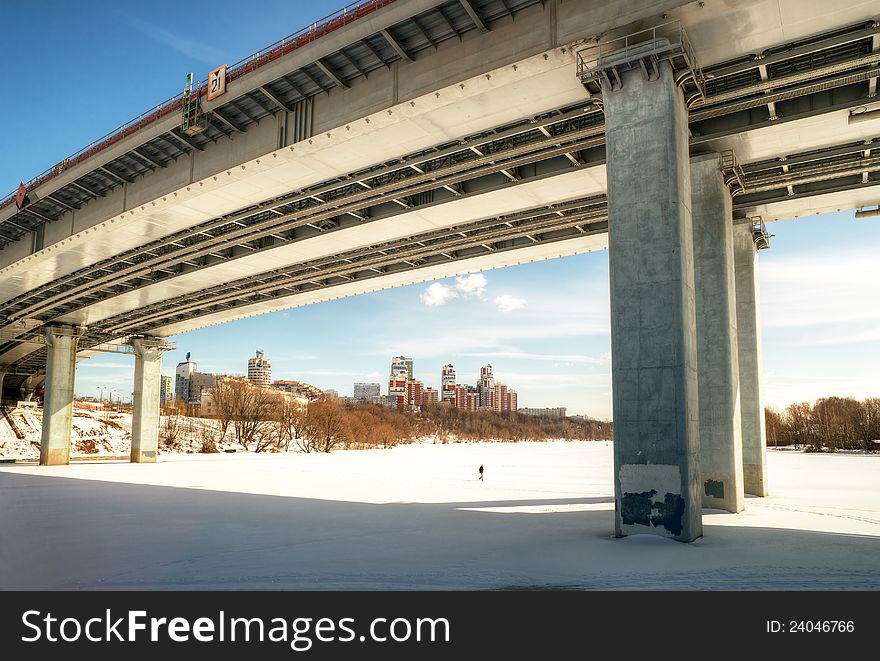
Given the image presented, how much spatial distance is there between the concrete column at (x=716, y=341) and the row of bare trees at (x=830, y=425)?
57.6 m

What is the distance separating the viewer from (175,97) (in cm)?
2458

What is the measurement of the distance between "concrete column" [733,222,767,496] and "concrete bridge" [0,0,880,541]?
79mm

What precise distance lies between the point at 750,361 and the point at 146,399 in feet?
161

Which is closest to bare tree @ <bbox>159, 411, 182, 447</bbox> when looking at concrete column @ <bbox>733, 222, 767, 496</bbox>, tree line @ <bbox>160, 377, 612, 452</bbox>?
tree line @ <bbox>160, 377, 612, 452</bbox>

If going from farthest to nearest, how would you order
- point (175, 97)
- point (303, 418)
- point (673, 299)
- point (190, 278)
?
1. point (303, 418)
2. point (190, 278)
3. point (175, 97)
4. point (673, 299)

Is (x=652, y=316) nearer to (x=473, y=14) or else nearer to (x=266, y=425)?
(x=473, y=14)

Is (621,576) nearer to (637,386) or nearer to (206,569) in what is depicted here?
(637,386)

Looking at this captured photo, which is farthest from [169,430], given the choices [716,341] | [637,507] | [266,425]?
[637,507]

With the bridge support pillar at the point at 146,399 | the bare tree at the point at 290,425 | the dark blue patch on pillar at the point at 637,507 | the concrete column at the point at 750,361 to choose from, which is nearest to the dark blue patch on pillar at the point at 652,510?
the dark blue patch on pillar at the point at 637,507

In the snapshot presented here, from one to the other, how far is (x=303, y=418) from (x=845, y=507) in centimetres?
7708

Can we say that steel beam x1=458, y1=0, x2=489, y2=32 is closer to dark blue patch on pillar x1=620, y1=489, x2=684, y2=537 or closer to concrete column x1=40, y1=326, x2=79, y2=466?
dark blue patch on pillar x1=620, y1=489, x2=684, y2=537

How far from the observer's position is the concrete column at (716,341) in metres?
20.1

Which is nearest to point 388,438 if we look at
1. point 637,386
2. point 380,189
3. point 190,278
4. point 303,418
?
point 303,418

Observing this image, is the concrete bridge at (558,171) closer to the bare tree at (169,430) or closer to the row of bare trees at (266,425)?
the bare tree at (169,430)
